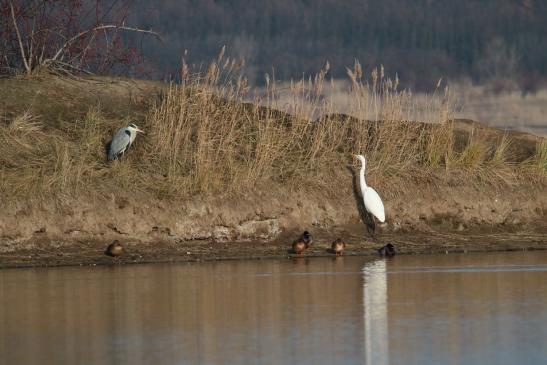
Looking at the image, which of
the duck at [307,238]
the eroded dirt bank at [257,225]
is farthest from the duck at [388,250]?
the duck at [307,238]

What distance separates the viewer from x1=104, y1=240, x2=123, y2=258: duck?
59.7 ft

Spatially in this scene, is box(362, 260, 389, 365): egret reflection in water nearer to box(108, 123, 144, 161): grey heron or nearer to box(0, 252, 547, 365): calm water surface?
box(0, 252, 547, 365): calm water surface

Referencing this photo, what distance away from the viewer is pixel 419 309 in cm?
1188

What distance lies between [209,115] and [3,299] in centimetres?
949

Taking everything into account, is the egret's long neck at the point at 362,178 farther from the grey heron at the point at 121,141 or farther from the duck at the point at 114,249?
the duck at the point at 114,249

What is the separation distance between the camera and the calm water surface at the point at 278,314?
941 centimetres

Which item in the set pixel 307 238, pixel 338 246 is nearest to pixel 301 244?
pixel 307 238

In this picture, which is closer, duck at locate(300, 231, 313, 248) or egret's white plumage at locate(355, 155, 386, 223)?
duck at locate(300, 231, 313, 248)

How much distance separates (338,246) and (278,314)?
764 centimetres

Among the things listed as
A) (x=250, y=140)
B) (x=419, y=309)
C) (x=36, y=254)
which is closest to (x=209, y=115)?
(x=250, y=140)

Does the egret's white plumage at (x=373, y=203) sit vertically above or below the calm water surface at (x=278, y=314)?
above

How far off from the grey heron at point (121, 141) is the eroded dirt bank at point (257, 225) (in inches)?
38.9

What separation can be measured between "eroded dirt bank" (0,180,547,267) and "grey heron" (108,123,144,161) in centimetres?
99

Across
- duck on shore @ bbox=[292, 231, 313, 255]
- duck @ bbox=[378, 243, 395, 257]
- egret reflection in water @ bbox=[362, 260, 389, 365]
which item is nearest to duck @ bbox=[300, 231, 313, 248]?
duck on shore @ bbox=[292, 231, 313, 255]
